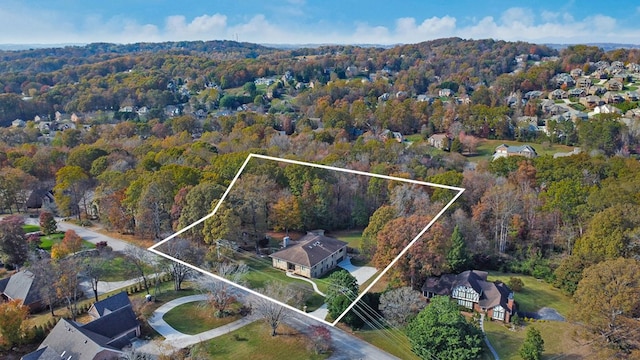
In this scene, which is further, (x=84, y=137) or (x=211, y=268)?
(x=84, y=137)

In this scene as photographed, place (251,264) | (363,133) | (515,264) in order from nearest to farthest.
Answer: (251,264) → (515,264) → (363,133)

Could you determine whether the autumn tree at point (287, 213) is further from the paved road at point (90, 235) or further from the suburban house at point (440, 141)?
the suburban house at point (440, 141)

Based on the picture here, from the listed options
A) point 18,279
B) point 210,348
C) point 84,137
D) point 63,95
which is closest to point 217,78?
point 63,95

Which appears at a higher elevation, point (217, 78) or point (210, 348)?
point (217, 78)

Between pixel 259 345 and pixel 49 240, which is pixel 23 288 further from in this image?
pixel 259 345

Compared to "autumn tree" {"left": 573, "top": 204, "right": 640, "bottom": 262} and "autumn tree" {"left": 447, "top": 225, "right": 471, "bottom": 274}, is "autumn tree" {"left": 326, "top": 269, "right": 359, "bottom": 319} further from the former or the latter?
"autumn tree" {"left": 573, "top": 204, "right": 640, "bottom": 262}

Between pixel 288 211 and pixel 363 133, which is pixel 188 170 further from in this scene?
pixel 363 133

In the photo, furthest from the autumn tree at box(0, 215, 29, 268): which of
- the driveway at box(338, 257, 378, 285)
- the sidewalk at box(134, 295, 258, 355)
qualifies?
the driveway at box(338, 257, 378, 285)
